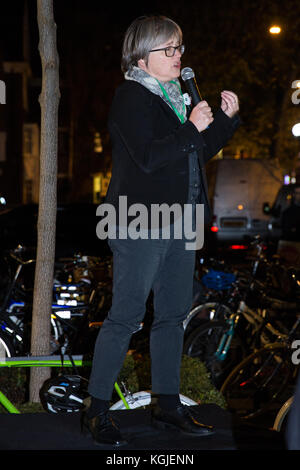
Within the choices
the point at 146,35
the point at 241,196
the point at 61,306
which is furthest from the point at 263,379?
the point at 241,196

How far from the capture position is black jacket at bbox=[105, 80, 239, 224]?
3.30 meters

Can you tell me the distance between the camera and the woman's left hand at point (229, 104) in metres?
3.50

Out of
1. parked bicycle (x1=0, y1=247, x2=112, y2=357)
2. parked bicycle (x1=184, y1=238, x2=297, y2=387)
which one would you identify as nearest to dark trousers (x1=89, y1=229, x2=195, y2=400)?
parked bicycle (x1=0, y1=247, x2=112, y2=357)

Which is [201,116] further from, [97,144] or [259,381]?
[97,144]

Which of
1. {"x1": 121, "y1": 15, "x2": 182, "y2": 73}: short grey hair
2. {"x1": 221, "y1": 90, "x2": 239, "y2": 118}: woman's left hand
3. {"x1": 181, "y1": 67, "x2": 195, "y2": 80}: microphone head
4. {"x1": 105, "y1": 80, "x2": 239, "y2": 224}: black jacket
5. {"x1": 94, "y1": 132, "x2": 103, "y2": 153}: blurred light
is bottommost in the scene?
{"x1": 105, "y1": 80, "x2": 239, "y2": 224}: black jacket

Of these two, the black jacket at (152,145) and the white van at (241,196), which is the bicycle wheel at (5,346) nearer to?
the black jacket at (152,145)

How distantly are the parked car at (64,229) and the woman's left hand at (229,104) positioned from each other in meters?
7.20

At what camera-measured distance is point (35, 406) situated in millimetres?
Answer: 4383

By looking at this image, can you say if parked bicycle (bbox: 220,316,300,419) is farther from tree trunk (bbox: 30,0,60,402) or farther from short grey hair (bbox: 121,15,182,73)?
short grey hair (bbox: 121,15,182,73)

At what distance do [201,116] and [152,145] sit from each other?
256 mm

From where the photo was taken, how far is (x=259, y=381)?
5754 millimetres

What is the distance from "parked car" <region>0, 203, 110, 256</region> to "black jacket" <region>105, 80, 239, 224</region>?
7144mm

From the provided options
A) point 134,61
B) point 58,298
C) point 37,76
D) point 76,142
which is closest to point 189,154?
point 134,61

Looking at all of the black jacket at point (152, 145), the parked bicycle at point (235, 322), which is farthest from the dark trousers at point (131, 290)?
the parked bicycle at point (235, 322)
